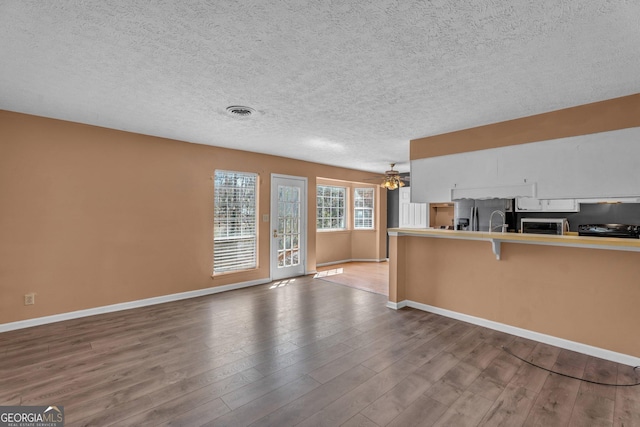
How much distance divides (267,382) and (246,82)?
2543mm

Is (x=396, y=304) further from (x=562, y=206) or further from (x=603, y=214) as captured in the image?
(x=603, y=214)

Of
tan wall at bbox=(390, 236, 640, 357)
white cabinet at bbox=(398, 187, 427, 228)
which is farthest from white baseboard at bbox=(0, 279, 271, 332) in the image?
white cabinet at bbox=(398, 187, 427, 228)

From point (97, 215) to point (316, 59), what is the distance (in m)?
3.61

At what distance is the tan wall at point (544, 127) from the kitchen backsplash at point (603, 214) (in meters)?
2.63

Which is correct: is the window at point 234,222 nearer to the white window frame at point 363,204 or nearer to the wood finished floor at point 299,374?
the wood finished floor at point 299,374

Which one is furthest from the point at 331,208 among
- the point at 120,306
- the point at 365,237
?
the point at 120,306

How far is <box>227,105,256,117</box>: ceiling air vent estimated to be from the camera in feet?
10.4

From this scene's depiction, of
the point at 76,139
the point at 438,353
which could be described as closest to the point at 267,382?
the point at 438,353

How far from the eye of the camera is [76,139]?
373 cm

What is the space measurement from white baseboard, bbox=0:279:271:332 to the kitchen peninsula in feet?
9.29

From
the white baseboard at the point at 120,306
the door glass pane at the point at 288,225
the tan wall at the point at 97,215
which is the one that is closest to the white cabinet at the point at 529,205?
the door glass pane at the point at 288,225

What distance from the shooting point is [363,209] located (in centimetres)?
830

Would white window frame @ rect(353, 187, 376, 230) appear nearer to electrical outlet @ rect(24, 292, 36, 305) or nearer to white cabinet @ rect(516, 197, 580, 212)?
white cabinet @ rect(516, 197, 580, 212)

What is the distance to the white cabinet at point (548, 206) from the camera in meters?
Result: 4.66
